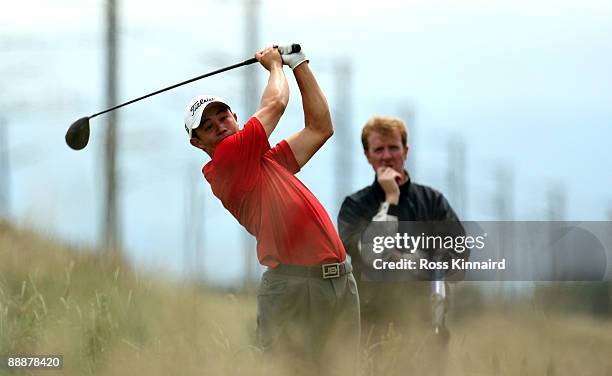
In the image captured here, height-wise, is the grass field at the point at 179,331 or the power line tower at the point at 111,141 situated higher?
the power line tower at the point at 111,141

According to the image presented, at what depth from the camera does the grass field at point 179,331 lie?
190 inches

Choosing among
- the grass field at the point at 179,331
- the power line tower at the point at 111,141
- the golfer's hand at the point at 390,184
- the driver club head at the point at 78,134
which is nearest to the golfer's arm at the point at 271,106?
the golfer's hand at the point at 390,184

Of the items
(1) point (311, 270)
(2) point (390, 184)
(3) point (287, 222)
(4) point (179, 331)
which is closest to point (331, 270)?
(1) point (311, 270)

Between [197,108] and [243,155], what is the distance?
0.27m

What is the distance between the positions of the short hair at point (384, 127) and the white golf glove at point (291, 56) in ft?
2.49

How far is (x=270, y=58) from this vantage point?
461 centimetres

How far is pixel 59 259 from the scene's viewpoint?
726cm

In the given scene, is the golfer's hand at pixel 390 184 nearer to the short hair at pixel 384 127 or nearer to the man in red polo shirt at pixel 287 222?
the short hair at pixel 384 127

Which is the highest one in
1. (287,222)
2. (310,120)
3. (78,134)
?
(78,134)

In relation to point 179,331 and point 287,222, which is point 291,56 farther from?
point 179,331

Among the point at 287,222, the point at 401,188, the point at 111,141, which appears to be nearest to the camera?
the point at 287,222

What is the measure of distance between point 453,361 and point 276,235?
3.96 ft

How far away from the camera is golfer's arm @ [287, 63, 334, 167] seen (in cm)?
445

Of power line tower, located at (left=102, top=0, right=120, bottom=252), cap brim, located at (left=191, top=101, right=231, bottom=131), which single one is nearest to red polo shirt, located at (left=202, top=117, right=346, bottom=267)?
cap brim, located at (left=191, top=101, right=231, bottom=131)
